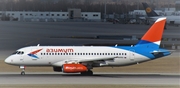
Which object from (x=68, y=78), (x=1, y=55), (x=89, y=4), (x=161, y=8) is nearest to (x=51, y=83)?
(x=68, y=78)

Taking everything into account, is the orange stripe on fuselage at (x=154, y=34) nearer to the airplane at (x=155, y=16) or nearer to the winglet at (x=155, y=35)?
the winglet at (x=155, y=35)

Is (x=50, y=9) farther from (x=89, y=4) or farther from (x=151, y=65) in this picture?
(x=151, y=65)

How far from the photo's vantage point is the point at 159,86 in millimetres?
35938

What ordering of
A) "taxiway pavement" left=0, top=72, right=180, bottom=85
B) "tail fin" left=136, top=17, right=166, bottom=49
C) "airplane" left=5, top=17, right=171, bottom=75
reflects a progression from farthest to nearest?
"tail fin" left=136, top=17, right=166, bottom=49 < "airplane" left=5, top=17, right=171, bottom=75 < "taxiway pavement" left=0, top=72, right=180, bottom=85

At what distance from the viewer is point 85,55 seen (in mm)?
44188

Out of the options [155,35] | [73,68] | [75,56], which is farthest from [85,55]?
[155,35]

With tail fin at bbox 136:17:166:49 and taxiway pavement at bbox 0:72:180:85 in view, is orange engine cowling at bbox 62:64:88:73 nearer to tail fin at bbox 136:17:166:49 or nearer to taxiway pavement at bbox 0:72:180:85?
taxiway pavement at bbox 0:72:180:85

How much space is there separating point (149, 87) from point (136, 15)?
137 m

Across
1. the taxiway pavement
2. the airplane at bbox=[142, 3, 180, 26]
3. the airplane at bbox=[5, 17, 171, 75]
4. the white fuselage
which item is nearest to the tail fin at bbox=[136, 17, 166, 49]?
the airplane at bbox=[5, 17, 171, 75]

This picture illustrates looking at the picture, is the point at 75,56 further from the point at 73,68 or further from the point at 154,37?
the point at 154,37

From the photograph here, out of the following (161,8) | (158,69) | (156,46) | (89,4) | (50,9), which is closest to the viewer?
(156,46)

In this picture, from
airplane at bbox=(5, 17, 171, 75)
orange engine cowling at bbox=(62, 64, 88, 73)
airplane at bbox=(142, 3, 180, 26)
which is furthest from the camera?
airplane at bbox=(142, 3, 180, 26)

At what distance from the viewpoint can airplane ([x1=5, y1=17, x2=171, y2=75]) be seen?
43344mm

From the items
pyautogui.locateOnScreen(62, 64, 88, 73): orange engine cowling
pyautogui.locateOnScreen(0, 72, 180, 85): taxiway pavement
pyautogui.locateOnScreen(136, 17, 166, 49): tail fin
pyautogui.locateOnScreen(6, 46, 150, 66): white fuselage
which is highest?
pyautogui.locateOnScreen(136, 17, 166, 49): tail fin
